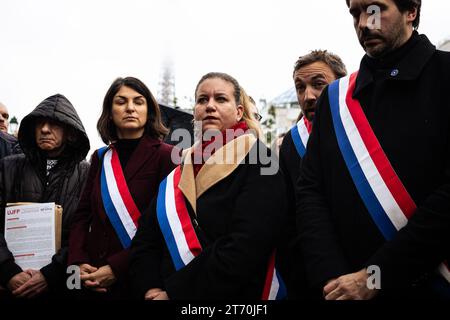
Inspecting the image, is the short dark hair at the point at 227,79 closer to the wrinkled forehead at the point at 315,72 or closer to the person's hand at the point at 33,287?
the wrinkled forehead at the point at 315,72

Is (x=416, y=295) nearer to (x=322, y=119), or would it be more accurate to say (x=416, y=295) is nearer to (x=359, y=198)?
(x=359, y=198)

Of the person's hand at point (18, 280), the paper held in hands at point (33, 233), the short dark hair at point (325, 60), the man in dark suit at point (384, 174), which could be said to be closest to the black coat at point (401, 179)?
the man in dark suit at point (384, 174)

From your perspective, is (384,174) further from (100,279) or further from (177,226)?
(100,279)

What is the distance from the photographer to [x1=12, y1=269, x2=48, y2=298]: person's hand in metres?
2.91

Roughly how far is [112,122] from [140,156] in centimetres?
42

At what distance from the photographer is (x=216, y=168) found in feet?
7.98

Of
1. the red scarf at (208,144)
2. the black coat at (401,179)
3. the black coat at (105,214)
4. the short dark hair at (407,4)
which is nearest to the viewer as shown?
the black coat at (401,179)

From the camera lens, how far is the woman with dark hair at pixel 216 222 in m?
2.20

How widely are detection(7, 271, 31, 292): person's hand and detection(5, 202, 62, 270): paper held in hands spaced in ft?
0.22

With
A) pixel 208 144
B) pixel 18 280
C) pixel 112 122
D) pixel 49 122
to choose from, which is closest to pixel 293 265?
pixel 208 144

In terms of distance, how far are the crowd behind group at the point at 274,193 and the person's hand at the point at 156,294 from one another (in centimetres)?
1

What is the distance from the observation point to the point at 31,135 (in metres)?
3.62

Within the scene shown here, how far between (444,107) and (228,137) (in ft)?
3.74

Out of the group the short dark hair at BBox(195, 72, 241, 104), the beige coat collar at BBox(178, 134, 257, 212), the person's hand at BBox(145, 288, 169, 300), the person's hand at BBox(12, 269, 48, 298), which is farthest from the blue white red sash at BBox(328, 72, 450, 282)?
the person's hand at BBox(12, 269, 48, 298)
